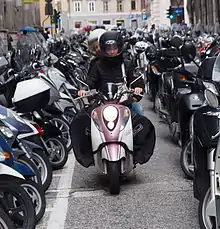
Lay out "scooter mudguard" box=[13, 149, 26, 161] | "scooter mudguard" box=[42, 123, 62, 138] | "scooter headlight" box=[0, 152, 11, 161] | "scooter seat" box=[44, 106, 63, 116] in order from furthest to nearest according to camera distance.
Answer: "scooter seat" box=[44, 106, 63, 116] → "scooter mudguard" box=[42, 123, 62, 138] → "scooter mudguard" box=[13, 149, 26, 161] → "scooter headlight" box=[0, 152, 11, 161]

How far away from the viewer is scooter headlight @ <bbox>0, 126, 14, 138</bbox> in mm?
5406

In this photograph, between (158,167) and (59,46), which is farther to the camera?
(59,46)

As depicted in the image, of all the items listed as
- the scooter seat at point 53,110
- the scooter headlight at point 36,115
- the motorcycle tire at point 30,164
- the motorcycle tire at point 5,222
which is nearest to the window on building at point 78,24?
the scooter seat at point 53,110

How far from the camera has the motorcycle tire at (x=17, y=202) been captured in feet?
15.5

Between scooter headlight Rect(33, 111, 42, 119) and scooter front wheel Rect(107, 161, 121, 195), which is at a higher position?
scooter headlight Rect(33, 111, 42, 119)

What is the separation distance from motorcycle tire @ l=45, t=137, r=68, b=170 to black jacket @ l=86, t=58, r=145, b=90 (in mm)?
819

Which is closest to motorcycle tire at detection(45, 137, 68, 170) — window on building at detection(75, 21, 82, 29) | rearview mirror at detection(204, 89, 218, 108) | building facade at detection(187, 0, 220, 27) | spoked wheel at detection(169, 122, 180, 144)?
spoked wheel at detection(169, 122, 180, 144)

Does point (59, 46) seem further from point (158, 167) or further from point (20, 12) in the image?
point (20, 12)

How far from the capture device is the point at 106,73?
7211 mm

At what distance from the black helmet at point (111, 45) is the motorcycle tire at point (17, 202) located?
2574mm

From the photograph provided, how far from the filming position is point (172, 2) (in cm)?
6425

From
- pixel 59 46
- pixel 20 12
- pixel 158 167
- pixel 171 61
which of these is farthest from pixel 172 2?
pixel 158 167

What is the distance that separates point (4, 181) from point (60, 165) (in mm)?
2965

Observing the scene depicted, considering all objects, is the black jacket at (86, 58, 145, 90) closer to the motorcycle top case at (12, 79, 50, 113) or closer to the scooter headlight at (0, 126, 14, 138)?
the motorcycle top case at (12, 79, 50, 113)
